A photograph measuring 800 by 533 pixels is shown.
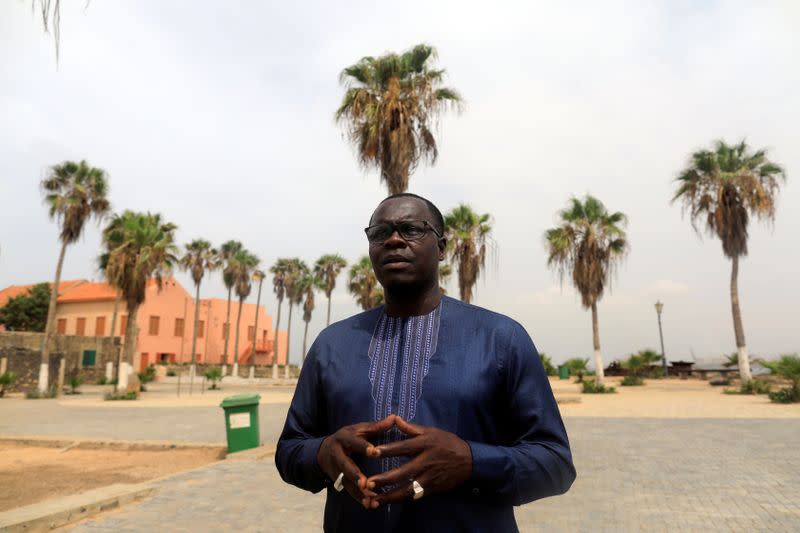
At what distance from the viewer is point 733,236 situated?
2608cm

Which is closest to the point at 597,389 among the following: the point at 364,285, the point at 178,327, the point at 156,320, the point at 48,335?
the point at 364,285

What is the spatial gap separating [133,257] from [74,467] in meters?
18.4

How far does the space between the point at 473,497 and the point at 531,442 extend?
20 centimetres

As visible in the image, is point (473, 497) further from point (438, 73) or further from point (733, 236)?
point (733, 236)

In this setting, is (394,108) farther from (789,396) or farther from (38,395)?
(38,395)

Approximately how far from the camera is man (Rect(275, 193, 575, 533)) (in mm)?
1290

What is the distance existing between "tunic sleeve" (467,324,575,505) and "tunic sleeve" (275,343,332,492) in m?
0.46

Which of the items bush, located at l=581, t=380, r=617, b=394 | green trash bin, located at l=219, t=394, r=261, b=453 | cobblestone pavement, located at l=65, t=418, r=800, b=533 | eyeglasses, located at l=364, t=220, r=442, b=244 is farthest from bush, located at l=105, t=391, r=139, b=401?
eyeglasses, located at l=364, t=220, r=442, b=244

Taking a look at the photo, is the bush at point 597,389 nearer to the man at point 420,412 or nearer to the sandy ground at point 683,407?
the sandy ground at point 683,407

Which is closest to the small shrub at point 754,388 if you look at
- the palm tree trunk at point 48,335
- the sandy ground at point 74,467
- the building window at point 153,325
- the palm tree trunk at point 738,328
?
the palm tree trunk at point 738,328

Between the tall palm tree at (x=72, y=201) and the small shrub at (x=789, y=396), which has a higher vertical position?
the tall palm tree at (x=72, y=201)

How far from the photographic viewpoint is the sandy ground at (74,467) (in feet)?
25.2

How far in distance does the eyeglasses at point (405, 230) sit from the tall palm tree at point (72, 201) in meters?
29.7

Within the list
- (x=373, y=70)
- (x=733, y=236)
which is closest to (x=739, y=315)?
(x=733, y=236)
